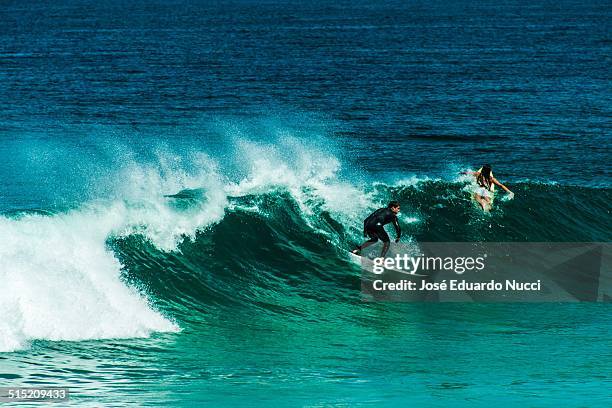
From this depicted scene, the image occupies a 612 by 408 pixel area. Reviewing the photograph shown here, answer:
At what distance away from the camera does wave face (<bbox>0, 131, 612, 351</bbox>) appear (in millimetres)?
19562

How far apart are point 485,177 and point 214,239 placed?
833cm

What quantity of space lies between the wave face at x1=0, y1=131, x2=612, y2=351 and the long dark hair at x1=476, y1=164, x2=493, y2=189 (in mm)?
898

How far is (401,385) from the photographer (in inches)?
657

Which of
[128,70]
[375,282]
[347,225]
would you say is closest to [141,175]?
[347,225]

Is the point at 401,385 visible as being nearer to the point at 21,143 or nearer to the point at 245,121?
the point at 21,143

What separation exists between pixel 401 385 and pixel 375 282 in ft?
23.6

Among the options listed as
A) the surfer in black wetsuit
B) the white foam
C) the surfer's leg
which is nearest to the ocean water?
the white foam

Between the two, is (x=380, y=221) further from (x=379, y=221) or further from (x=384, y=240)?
(x=384, y=240)

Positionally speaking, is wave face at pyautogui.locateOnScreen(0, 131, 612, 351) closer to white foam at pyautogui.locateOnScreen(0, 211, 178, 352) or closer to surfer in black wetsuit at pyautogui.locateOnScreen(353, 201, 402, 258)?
white foam at pyautogui.locateOnScreen(0, 211, 178, 352)

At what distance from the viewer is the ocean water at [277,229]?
17281 mm

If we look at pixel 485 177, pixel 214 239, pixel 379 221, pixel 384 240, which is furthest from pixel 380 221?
pixel 485 177

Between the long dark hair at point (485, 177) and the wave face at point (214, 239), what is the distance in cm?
90

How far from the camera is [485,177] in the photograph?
91.0ft

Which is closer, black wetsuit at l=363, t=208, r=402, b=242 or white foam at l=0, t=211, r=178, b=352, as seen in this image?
white foam at l=0, t=211, r=178, b=352
